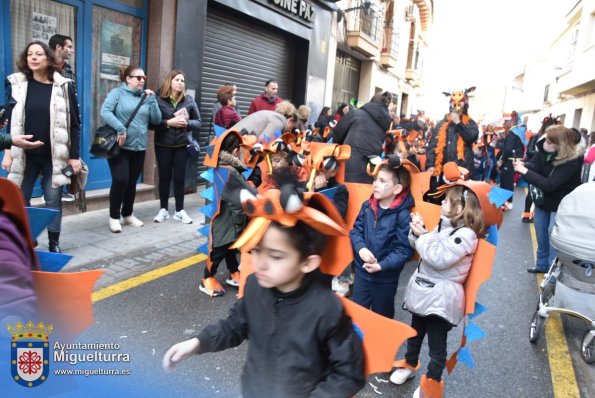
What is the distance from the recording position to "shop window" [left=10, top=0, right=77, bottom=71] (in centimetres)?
550

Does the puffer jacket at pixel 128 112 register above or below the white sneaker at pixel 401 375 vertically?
above

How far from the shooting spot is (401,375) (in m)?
3.13

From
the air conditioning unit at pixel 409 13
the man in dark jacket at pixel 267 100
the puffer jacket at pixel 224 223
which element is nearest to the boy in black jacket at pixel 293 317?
the puffer jacket at pixel 224 223

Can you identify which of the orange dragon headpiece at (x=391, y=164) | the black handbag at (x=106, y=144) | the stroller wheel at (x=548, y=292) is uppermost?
the orange dragon headpiece at (x=391, y=164)

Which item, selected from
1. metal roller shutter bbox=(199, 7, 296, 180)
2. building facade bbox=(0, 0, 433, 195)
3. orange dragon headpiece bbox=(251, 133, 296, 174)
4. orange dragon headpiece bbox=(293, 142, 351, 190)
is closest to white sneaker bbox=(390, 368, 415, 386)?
orange dragon headpiece bbox=(293, 142, 351, 190)

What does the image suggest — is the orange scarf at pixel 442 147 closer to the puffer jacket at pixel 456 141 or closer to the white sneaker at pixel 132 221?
the puffer jacket at pixel 456 141

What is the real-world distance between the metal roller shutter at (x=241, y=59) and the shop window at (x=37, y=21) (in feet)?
9.32

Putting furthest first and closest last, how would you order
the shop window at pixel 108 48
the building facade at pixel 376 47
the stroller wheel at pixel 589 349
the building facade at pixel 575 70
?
the building facade at pixel 575 70 → the building facade at pixel 376 47 → the shop window at pixel 108 48 → the stroller wheel at pixel 589 349

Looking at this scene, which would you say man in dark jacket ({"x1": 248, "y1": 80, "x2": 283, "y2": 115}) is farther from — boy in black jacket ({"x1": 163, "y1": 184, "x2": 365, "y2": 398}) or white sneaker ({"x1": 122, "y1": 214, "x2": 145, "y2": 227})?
boy in black jacket ({"x1": 163, "y1": 184, "x2": 365, "y2": 398})

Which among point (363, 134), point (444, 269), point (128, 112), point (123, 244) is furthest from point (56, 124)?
point (444, 269)

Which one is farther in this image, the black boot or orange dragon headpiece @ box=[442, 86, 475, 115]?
orange dragon headpiece @ box=[442, 86, 475, 115]

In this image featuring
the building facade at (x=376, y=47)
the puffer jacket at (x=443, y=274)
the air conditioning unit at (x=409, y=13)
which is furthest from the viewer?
the air conditioning unit at (x=409, y=13)

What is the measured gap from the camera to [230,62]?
9.42 meters

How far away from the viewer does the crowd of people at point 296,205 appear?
1652 millimetres
